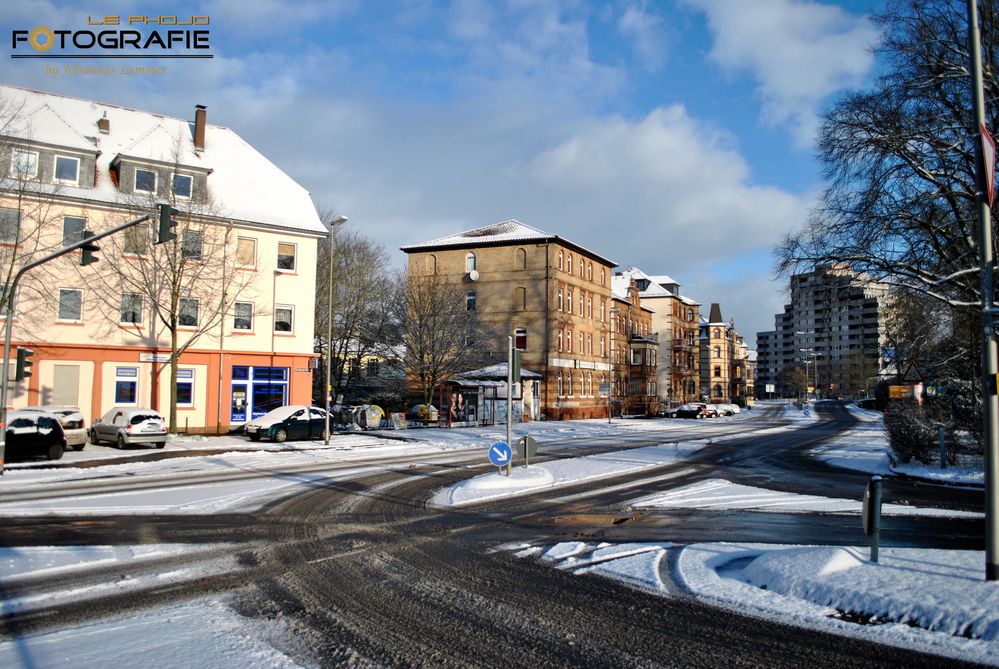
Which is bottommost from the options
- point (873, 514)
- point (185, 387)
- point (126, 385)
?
point (873, 514)

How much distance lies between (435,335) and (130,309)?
1780 centimetres

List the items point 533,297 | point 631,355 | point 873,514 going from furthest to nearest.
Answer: point 631,355
point 533,297
point 873,514

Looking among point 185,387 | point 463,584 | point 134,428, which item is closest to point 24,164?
point 185,387

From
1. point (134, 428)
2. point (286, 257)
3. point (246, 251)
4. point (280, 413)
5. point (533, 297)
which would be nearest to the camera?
point (134, 428)

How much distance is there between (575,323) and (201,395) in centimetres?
3219

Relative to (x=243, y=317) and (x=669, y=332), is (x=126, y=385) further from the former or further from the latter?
(x=669, y=332)

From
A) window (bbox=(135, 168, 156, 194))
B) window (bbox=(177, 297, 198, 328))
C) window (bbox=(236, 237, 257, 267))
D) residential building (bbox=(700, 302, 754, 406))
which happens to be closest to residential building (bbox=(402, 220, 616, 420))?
window (bbox=(236, 237, 257, 267))

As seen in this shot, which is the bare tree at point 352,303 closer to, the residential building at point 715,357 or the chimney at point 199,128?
the chimney at point 199,128

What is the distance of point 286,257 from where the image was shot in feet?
115

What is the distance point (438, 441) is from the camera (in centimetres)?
3058

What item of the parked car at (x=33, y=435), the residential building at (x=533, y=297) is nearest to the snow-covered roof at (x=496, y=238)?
the residential building at (x=533, y=297)

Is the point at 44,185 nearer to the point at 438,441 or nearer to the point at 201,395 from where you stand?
the point at 201,395

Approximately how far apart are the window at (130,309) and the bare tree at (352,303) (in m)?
18.4

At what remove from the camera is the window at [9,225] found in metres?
26.7
